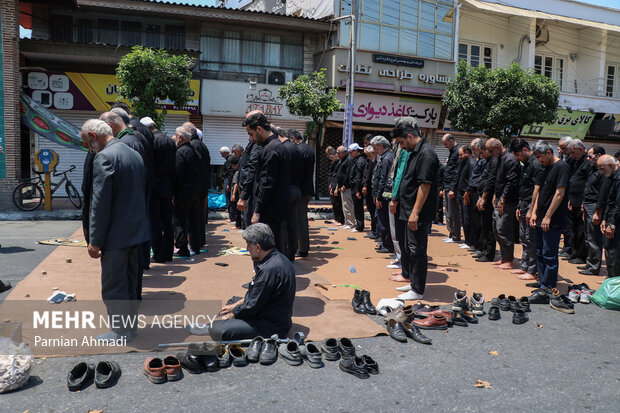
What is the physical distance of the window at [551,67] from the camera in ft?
84.7

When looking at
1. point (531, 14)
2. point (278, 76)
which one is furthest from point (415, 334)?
point (531, 14)

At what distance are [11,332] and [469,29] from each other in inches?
947

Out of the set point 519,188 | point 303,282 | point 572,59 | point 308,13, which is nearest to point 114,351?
point 303,282

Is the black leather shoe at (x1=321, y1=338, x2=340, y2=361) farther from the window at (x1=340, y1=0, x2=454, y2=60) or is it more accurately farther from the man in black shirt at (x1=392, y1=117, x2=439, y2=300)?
the window at (x1=340, y1=0, x2=454, y2=60)

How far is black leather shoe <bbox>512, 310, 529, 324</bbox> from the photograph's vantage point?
222 inches

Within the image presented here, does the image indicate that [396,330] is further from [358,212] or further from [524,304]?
[358,212]

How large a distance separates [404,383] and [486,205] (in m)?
5.62

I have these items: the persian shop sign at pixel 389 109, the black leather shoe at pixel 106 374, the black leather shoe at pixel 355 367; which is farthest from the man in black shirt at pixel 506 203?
the persian shop sign at pixel 389 109

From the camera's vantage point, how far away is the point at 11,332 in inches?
169

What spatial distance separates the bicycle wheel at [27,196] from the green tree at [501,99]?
15340 mm

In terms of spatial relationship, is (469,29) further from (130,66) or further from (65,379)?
(65,379)

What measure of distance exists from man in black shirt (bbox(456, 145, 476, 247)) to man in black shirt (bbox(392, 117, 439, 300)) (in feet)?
12.1

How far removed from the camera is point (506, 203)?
8.27 m

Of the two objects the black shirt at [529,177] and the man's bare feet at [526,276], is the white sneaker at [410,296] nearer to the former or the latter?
the man's bare feet at [526,276]
